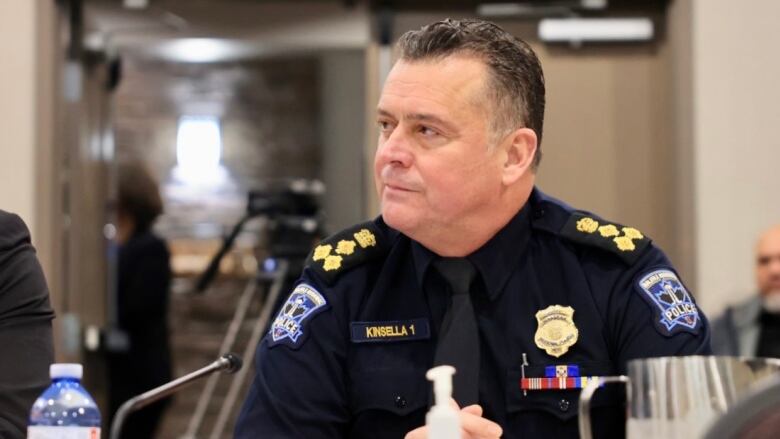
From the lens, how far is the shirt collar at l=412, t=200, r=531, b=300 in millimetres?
1768

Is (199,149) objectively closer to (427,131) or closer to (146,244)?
(146,244)

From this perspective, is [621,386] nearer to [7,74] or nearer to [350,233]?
[350,233]

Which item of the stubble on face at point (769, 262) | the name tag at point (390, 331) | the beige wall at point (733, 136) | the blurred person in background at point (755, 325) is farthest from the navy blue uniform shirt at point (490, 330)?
the beige wall at point (733, 136)

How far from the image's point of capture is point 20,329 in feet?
5.94

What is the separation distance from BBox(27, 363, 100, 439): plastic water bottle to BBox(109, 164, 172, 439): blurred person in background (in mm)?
3079

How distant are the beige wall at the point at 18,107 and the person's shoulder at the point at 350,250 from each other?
2461 millimetres

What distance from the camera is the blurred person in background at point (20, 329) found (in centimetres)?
171

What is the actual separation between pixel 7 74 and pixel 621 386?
297cm

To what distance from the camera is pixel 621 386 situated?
1705 millimetres

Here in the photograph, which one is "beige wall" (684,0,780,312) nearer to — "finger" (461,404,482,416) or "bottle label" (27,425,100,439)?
"finger" (461,404,482,416)

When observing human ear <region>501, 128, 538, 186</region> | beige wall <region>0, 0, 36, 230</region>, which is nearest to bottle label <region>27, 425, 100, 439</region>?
human ear <region>501, 128, 538, 186</region>

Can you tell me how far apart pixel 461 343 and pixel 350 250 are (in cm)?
24

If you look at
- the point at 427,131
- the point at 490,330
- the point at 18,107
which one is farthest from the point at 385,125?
the point at 18,107

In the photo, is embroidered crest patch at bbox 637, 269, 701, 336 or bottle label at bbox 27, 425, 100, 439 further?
embroidered crest patch at bbox 637, 269, 701, 336
